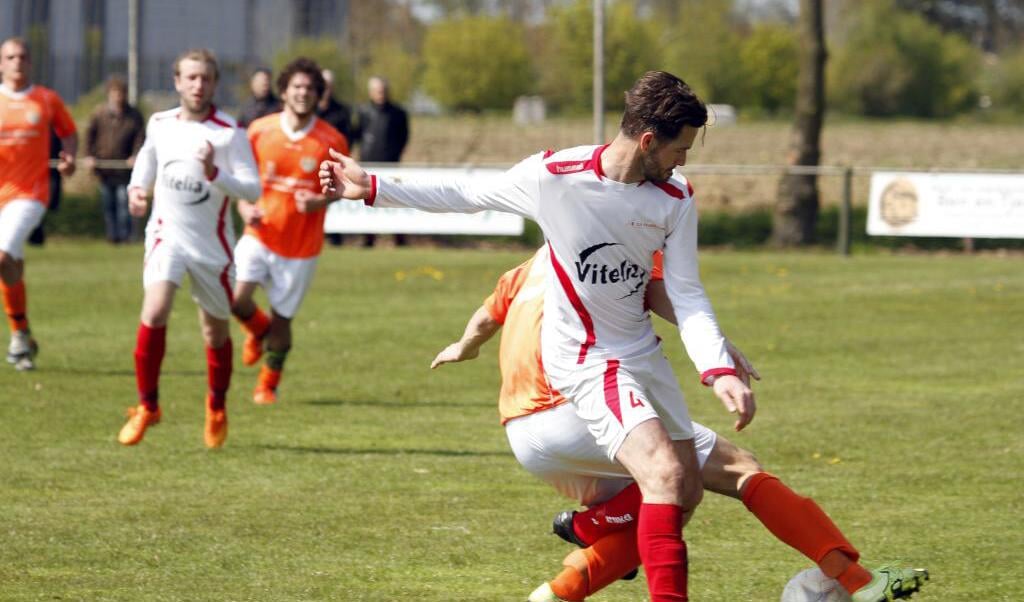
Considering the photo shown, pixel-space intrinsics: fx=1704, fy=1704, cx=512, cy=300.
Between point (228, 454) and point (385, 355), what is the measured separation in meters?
4.36

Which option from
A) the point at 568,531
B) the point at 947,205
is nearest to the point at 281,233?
the point at 568,531

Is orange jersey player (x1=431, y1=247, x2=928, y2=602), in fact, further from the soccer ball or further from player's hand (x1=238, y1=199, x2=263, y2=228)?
player's hand (x1=238, y1=199, x2=263, y2=228)

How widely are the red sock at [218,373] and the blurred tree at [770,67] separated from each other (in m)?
54.4

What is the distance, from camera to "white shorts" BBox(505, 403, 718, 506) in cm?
560

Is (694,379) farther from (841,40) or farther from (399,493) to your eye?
(841,40)

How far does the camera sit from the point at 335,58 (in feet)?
175

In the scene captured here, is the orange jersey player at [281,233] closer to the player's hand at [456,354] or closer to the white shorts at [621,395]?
the player's hand at [456,354]

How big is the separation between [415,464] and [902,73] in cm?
6017

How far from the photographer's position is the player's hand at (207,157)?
8.85 meters

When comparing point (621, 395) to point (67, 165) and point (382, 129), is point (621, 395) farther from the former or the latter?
point (382, 129)

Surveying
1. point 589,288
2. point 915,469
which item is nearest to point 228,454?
point 915,469

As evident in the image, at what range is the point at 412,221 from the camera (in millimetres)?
23469

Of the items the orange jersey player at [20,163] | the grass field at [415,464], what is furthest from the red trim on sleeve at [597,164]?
the orange jersey player at [20,163]

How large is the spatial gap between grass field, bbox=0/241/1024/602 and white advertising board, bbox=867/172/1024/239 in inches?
226
